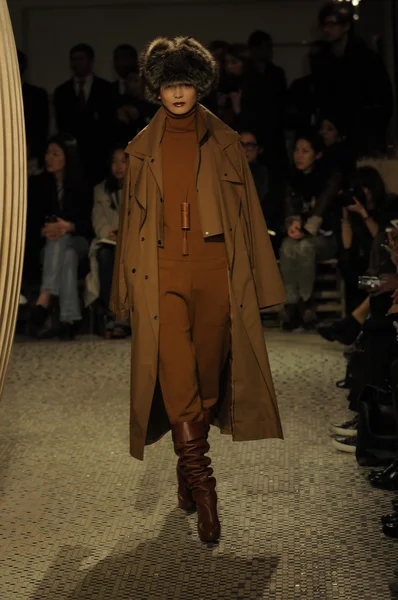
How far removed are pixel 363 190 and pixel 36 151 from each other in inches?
105

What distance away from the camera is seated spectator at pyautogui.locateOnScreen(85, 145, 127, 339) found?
22.3 feet

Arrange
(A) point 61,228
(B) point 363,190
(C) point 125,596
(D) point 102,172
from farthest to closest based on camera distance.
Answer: (D) point 102,172 → (A) point 61,228 → (B) point 363,190 → (C) point 125,596

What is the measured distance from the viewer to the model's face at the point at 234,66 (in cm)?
759

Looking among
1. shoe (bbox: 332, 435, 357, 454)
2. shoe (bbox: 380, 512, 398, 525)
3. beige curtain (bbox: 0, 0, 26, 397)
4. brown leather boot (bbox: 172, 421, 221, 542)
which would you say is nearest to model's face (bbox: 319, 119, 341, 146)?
shoe (bbox: 332, 435, 357, 454)

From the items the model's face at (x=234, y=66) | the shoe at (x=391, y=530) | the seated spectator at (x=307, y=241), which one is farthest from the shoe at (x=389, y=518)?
the model's face at (x=234, y=66)

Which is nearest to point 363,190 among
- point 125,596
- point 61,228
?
point 61,228

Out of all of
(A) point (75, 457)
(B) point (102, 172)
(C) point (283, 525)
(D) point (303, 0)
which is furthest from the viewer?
(D) point (303, 0)

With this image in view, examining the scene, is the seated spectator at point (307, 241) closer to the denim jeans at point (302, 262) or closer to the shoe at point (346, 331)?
the denim jeans at point (302, 262)

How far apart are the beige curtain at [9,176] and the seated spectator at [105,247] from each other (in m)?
5.12

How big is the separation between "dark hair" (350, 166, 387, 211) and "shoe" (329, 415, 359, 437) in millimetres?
1946

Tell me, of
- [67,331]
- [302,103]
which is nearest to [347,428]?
[67,331]

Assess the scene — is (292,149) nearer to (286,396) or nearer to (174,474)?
(286,396)

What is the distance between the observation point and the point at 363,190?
5910 millimetres

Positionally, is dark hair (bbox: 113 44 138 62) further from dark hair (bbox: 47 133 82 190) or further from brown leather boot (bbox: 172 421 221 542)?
brown leather boot (bbox: 172 421 221 542)
